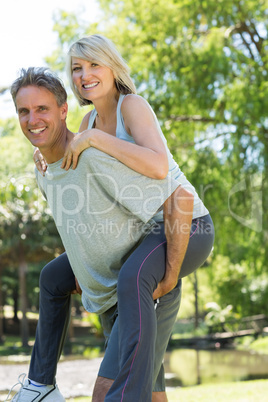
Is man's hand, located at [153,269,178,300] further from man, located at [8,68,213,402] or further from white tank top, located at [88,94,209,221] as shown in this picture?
white tank top, located at [88,94,209,221]

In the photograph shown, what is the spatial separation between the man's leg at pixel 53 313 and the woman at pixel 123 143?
344mm

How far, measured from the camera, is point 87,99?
2.21 m

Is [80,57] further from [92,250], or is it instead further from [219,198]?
[219,198]

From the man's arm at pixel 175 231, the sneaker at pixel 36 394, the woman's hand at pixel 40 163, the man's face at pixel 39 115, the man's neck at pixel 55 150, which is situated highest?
the man's face at pixel 39 115

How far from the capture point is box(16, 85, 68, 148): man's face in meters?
2.09

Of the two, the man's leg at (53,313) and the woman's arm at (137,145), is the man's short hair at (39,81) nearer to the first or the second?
the woman's arm at (137,145)

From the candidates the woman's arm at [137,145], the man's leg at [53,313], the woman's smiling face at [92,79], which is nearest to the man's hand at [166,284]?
the woman's arm at [137,145]

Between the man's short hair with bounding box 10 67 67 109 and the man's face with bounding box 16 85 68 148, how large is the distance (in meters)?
0.02

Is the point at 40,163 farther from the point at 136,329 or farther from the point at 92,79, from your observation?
the point at 136,329

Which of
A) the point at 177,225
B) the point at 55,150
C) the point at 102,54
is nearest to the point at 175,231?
the point at 177,225

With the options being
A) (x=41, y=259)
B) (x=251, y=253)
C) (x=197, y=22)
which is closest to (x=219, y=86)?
(x=197, y=22)

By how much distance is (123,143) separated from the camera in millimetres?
1892

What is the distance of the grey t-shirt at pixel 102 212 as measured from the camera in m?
1.93

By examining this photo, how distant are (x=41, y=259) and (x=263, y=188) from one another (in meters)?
12.2
